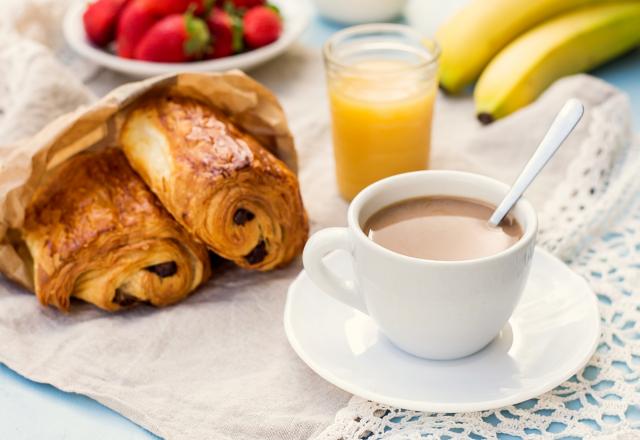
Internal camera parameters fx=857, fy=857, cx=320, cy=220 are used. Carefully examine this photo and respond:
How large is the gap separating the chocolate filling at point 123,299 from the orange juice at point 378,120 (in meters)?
0.46

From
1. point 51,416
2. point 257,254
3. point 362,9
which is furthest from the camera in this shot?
point 362,9

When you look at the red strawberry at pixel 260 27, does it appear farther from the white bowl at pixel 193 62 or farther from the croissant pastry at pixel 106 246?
the croissant pastry at pixel 106 246

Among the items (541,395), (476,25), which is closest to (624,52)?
(476,25)

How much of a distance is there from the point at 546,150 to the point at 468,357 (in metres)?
0.26

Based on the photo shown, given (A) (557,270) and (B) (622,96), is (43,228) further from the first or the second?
(B) (622,96)

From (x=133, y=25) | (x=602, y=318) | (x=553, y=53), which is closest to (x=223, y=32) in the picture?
(x=133, y=25)

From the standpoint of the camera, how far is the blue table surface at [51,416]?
3.34 feet

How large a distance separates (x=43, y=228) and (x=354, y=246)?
48 centimetres

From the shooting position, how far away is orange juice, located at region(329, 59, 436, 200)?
1.42 metres

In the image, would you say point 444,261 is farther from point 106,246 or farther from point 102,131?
point 102,131

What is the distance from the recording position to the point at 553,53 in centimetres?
174

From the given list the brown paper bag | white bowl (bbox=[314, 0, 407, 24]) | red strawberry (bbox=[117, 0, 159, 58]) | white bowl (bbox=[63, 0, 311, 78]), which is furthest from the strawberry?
the brown paper bag

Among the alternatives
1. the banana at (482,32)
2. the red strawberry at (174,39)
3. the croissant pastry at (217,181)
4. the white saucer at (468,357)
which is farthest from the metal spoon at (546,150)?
the red strawberry at (174,39)

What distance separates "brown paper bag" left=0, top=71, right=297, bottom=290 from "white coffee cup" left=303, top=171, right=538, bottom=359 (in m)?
0.39
